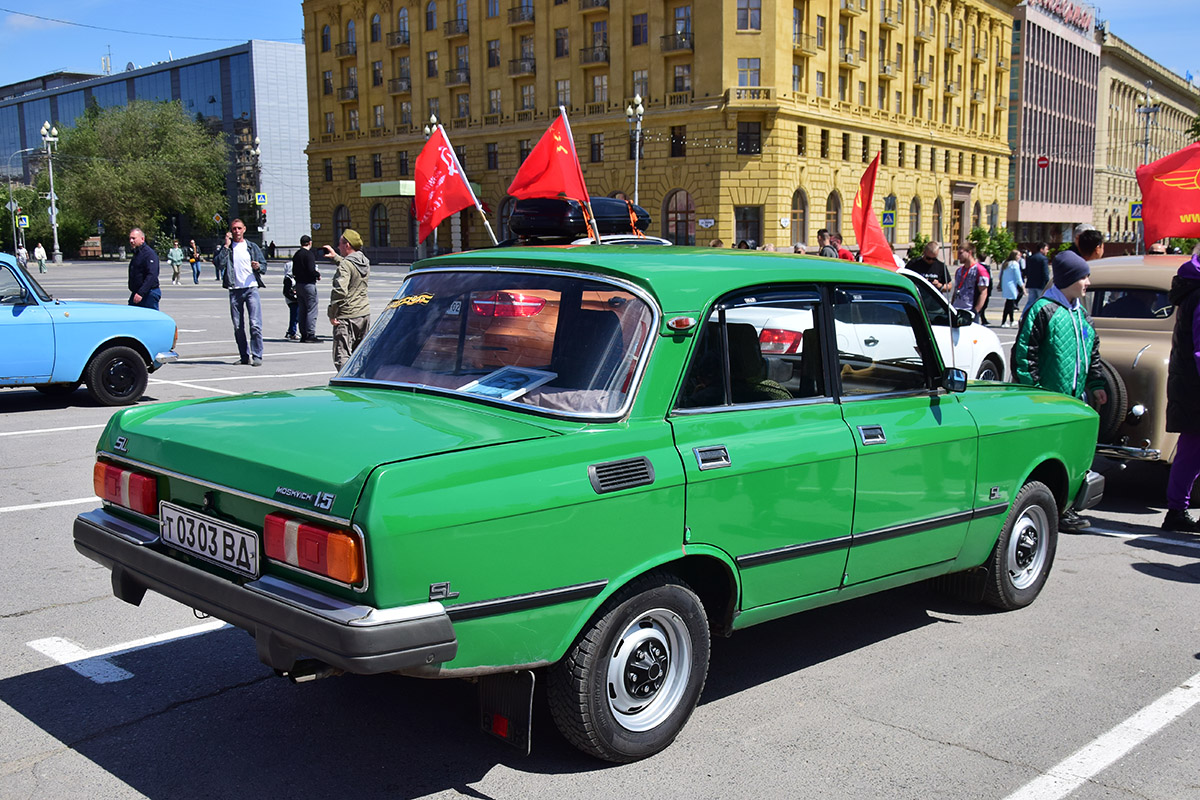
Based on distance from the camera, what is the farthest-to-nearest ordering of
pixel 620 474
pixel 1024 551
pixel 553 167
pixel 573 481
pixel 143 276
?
pixel 143 276, pixel 553 167, pixel 1024 551, pixel 620 474, pixel 573 481

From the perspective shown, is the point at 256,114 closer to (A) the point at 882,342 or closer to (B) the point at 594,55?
(B) the point at 594,55

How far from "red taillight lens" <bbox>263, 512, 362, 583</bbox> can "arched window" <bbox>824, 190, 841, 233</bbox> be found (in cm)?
6049

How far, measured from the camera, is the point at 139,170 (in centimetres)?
7881

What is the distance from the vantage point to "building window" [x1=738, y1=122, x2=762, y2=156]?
56469 millimetres

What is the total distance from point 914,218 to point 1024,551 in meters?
69.5

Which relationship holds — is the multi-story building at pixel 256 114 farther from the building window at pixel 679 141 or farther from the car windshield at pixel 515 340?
the car windshield at pixel 515 340

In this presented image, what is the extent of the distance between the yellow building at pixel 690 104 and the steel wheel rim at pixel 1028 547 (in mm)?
51528

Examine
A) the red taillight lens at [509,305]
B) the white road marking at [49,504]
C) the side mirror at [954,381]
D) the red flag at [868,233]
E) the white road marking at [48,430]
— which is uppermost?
the red flag at [868,233]

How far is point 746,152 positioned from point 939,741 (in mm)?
54962

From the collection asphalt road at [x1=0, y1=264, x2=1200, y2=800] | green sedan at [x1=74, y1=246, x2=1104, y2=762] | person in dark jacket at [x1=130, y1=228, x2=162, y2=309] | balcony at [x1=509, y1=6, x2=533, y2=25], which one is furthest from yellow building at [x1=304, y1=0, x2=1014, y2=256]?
green sedan at [x1=74, y1=246, x2=1104, y2=762]

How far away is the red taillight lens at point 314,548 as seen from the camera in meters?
3.04

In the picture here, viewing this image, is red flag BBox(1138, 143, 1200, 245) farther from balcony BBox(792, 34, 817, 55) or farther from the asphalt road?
balcony BBox(792, 34, 817, 55)

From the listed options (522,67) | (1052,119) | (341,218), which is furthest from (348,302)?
(1052,119)

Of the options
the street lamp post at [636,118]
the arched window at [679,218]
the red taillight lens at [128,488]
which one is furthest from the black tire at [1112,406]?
the arched window at [679,218]
